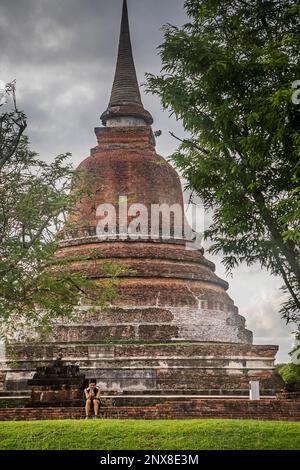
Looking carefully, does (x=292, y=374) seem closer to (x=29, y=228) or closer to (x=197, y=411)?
(x=197, y=411)

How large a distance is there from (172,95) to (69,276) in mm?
4919

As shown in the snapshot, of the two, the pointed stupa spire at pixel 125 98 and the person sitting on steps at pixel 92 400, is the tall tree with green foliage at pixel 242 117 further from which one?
the pointed stupa spire at pixel 125 98

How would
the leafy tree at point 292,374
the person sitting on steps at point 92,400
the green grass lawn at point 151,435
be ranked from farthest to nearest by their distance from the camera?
the leafy tree at point 292,374 → the person sitting on steps at point 92,400 → the green grass lawn at point 151,435

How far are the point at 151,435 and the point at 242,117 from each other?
564 cm

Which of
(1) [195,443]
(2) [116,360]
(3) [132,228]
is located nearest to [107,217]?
(3) [132,228]

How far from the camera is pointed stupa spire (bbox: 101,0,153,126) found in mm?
25703

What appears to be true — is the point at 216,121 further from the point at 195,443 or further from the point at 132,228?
the point at 132,228

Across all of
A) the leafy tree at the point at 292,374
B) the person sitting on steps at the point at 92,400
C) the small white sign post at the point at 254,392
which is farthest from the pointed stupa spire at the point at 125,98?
the person sitting on steps at the point at 92,400

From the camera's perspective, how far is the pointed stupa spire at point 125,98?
25703mm

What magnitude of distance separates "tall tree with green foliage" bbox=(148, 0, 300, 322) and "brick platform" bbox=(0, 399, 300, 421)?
101 inches

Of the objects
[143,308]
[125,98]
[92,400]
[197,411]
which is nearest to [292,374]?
[143,308]

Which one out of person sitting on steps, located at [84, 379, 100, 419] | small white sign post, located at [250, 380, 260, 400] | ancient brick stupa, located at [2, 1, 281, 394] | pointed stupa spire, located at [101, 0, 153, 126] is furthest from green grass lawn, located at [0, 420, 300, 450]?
pointed stupa spire, located at [101, 0, 153, 126]

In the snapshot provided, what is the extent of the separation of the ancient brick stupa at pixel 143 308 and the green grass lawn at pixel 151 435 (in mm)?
5373

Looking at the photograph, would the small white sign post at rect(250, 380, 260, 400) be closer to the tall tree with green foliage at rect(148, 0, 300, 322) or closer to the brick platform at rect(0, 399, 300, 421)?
the brick platform at rect(0, 399, 300, 421)
